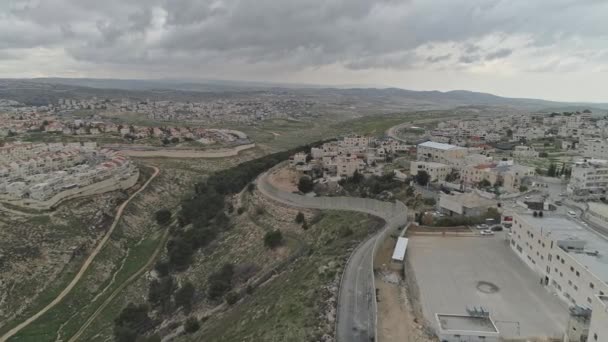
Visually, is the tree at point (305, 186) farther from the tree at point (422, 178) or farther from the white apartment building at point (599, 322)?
the white apartment building at point (599, 322)

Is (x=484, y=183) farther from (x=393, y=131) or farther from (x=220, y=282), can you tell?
(x=393, y=131)

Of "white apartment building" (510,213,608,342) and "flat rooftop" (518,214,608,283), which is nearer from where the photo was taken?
"white apartment building" (510,213,608,342)

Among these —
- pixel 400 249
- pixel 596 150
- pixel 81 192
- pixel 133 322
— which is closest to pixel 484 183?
pixel 400 249

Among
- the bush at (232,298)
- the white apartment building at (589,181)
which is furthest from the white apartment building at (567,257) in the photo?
the bush at (232,298)

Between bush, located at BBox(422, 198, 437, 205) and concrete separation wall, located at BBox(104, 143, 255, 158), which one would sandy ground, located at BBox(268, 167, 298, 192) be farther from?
concrete separation wall, located at BBox(104, 143, 255, 158)

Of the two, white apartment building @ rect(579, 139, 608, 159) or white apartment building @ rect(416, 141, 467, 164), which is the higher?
white apartment building @ rect(579, 139, 608, 159)

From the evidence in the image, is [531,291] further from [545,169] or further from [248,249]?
[545,169]

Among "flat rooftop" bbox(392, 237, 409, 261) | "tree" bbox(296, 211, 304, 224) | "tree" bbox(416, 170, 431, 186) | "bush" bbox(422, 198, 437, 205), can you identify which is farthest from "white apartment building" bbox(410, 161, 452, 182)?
"flat rooftop" bbox(392, 237, 409, 261)
